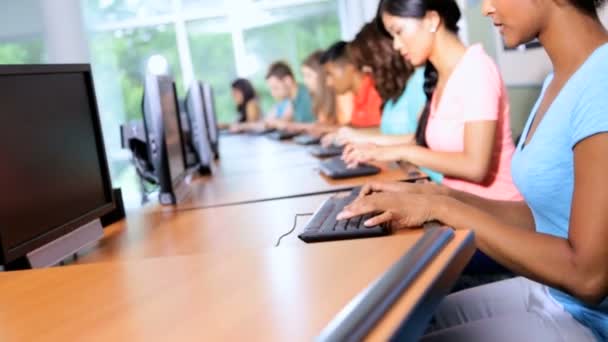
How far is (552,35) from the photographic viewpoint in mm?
1243

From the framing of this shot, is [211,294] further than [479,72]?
No

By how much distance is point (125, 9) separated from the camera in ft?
24.3

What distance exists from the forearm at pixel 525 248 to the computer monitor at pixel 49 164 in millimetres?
766

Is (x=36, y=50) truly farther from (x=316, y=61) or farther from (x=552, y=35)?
(x=552, y=35)

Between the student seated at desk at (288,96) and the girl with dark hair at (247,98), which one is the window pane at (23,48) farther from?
the girl with dark hair at (247,98)

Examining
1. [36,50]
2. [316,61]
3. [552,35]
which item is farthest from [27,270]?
[316,61]

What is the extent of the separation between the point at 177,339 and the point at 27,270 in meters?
0.54

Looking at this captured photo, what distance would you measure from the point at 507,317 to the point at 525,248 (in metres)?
0.18

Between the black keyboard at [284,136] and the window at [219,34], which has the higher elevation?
the window at [219,34]

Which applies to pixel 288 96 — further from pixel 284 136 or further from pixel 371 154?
pixel 371 154

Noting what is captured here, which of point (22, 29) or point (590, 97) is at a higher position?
point (22, 29)

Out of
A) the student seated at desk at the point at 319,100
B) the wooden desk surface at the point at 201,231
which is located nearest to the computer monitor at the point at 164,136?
the wooden desk surface at the point at 201,231

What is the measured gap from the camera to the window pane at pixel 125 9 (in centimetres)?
730

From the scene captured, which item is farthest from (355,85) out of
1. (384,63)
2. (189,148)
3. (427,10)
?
(427,10)
